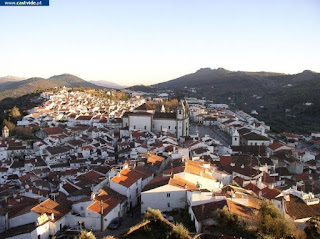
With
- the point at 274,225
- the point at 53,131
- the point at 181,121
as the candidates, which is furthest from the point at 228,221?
the point at 53,131

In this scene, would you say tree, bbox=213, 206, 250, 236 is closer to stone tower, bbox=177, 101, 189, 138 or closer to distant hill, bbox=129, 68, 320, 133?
stone tower, bbox=177, 101, 189, 138

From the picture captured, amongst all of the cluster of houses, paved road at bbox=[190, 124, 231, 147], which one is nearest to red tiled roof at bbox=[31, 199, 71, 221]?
the cluster of houses

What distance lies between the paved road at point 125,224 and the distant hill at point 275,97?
38083 mm

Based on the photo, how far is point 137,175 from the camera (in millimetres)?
17594

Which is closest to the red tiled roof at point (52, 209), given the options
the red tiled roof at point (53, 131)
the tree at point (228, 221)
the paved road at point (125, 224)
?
the paved road at point (125, 224)

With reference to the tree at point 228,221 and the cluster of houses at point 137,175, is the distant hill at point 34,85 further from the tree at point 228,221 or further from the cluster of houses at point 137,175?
the tree at point 228,221

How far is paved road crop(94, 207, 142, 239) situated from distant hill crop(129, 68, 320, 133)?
38083 mm

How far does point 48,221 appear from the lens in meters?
13.5

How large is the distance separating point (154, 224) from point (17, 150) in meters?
25.4

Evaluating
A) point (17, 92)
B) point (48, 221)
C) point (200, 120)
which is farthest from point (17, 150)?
point (17, 92)

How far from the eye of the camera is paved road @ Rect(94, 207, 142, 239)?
13.0m

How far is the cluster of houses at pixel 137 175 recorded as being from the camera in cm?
1384

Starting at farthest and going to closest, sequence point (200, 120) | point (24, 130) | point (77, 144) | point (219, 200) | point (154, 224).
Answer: point (200, 120) < point (24, 130) < point (77, 144) < point (219, 200) < point (154, 224)

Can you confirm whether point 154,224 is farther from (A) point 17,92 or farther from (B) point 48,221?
(A) point 17,92
